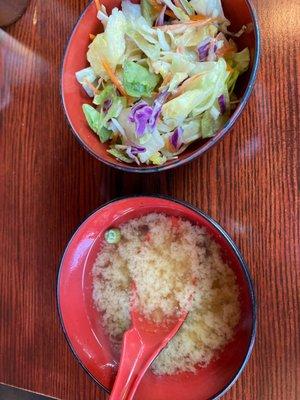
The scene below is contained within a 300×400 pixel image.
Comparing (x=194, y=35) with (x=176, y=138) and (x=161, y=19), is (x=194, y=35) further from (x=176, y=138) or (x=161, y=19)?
(x=176, y=138)

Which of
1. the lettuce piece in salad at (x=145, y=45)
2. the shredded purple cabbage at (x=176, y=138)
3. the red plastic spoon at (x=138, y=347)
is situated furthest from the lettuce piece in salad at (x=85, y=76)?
the red plastic spoon at (x=138, y=347)

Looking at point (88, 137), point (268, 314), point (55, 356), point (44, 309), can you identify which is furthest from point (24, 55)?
point (268, 314)

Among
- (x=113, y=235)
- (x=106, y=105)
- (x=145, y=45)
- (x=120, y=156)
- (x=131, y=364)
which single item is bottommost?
(x=131, y=364)

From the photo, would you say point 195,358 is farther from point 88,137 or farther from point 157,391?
point 88,137

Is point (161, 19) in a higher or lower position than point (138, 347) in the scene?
higher

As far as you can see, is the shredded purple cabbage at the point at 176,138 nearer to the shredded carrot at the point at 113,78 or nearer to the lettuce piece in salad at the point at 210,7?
the shredded carrot at the point at 113,78

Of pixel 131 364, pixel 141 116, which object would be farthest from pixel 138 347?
pixel 141 116

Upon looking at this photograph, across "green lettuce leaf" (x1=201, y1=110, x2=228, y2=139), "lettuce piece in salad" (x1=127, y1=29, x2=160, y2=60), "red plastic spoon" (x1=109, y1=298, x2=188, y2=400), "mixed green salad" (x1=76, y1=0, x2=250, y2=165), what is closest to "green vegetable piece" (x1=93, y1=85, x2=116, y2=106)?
"mixed green salad" (x1=76, y1=0, x2=250, y2=165)
